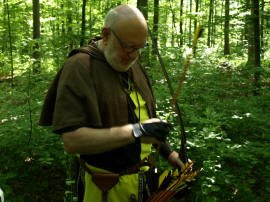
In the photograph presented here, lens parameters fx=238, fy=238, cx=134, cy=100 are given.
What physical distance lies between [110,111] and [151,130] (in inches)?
11.7

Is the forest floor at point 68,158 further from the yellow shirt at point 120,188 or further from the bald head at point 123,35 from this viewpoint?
the bald head at point 123,35

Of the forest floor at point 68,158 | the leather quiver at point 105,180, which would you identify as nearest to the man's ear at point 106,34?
the leather quiver at point 105,180

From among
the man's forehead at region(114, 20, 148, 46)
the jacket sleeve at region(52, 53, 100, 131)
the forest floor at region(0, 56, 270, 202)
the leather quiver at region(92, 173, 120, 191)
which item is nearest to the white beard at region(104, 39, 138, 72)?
the man's forehead at region(114, 20, 148, 46)

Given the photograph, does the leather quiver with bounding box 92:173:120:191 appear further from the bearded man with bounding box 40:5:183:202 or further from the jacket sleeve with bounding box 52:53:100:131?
the jacket sleeve with bounding box 52:53:100:131

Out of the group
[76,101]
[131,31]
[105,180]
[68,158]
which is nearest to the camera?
[76,101]

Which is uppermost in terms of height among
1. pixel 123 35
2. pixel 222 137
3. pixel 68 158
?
pixel 123 35

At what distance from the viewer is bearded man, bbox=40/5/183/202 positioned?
4.56ft

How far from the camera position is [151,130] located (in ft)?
4.72

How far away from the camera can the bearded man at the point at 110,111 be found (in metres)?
1.39

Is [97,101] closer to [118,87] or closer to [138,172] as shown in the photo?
[118,87]

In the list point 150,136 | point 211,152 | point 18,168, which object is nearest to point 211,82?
point 211,152

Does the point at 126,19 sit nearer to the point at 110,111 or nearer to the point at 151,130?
the point at 110,111

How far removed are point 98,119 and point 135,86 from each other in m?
0.49

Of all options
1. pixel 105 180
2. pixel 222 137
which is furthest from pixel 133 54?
pixel 222 137
